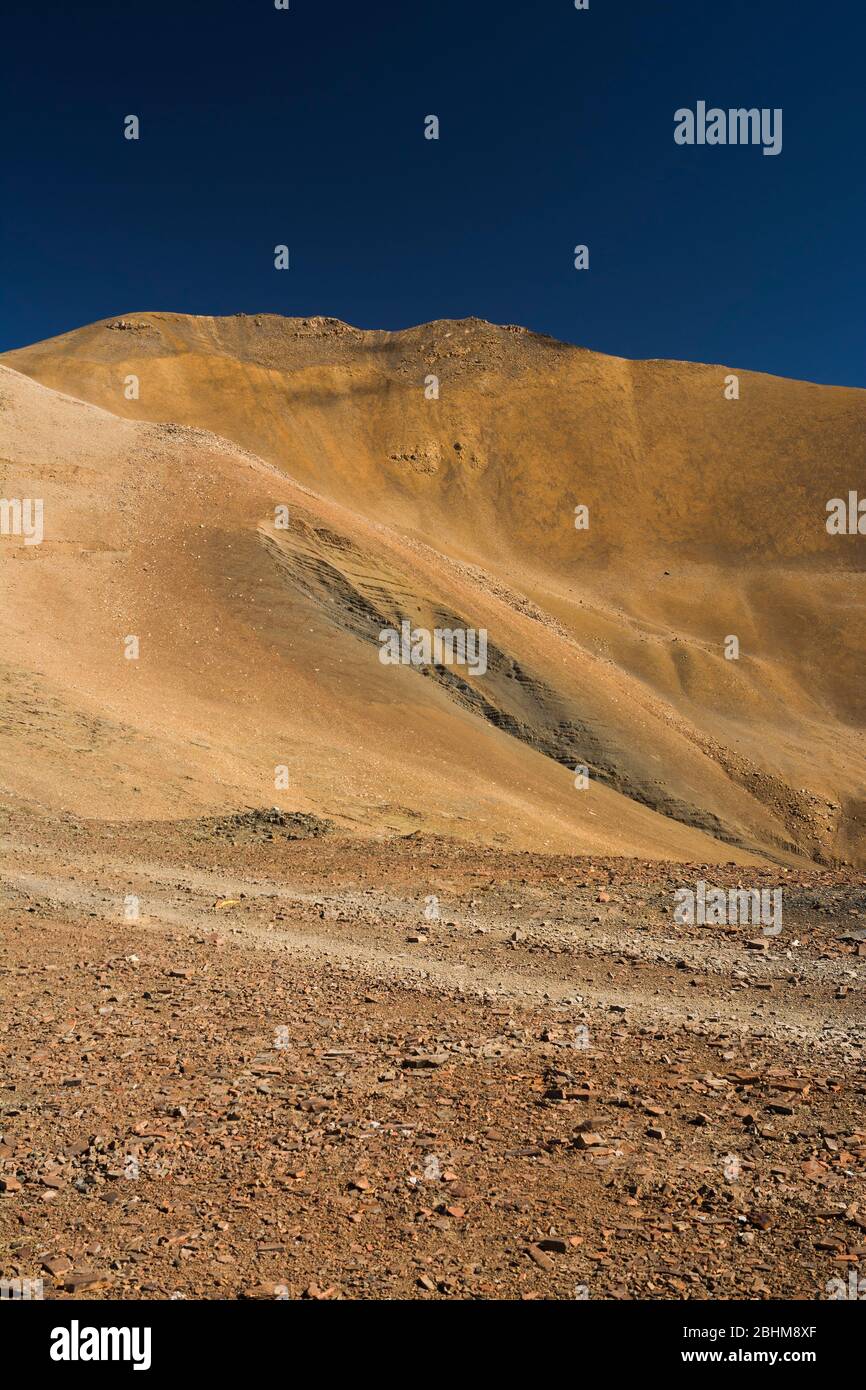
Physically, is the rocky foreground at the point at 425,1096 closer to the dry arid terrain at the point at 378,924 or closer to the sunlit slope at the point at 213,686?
the dry arid terrain at the point at 378,924

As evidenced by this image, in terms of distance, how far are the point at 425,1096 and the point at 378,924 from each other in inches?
176

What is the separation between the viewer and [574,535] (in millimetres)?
70438

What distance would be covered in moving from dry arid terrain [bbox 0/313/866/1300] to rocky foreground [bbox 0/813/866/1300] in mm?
30

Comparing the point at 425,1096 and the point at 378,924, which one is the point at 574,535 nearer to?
the point at 378,924

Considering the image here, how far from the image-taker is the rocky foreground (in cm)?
448

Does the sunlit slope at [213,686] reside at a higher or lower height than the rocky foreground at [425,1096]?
higher

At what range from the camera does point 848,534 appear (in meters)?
68.8

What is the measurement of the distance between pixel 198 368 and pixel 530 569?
3572cm

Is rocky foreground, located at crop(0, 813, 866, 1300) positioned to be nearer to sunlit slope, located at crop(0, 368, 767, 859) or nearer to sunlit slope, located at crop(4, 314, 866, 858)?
sunlit slope, located at crop(0, 368, 767, 859)

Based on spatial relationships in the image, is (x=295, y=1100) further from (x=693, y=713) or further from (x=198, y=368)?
(x=198, y=368)

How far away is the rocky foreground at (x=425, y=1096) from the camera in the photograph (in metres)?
4.48

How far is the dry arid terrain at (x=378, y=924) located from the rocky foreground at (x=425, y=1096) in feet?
0.10

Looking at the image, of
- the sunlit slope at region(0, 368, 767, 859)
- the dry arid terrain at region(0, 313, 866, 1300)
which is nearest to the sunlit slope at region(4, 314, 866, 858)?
the dry arid terrain at region(0, 313, 866, 1300)

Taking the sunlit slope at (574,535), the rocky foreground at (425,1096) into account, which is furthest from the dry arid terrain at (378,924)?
the sunlit slope at (574,535)
